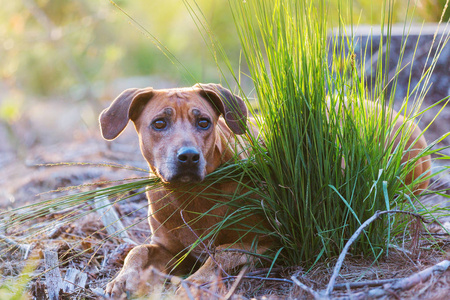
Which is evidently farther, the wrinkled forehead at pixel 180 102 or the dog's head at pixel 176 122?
the wrinkled forehead at pixel 180 102

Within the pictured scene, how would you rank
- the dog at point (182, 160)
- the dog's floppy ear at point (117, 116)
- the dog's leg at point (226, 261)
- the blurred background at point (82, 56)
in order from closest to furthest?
1. the dog's leg at point (226, 261)
2. the dog at point (182, 160)
3. the dog's floppy ear at point (117, 116)
4. the blurred background at point (82, 56)

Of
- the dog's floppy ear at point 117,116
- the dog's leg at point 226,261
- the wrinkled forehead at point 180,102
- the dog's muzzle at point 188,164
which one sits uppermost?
the wrinkled forehead at point 180,102

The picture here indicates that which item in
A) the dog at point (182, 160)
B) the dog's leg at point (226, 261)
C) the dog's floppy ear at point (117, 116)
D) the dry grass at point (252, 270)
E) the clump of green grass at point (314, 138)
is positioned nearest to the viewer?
the dry grass at point (252, 270)

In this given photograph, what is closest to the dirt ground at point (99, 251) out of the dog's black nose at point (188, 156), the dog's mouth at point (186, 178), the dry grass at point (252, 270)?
the dry grass at point (252, 270)

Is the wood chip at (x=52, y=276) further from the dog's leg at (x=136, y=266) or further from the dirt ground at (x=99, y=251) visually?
the dog's leg at (x=136, y=266)

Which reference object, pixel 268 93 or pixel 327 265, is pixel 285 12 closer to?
pixel 268 93

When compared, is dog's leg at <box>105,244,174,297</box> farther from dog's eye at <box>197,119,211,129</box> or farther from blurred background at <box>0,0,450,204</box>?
blurred background at <box>0,0,450,204</box>

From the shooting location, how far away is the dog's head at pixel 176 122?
277 cm

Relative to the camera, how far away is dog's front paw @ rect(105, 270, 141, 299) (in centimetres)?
265

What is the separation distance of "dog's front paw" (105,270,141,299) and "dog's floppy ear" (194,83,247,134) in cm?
100

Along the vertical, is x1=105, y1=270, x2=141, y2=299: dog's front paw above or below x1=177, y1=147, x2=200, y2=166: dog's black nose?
below

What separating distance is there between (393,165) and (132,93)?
5.16 feet

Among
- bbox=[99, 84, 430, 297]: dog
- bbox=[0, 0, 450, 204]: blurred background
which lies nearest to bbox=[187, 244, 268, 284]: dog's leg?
bbox=[99, 84, 430, 297]: dog

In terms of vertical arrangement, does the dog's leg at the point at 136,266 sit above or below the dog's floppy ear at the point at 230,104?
below
